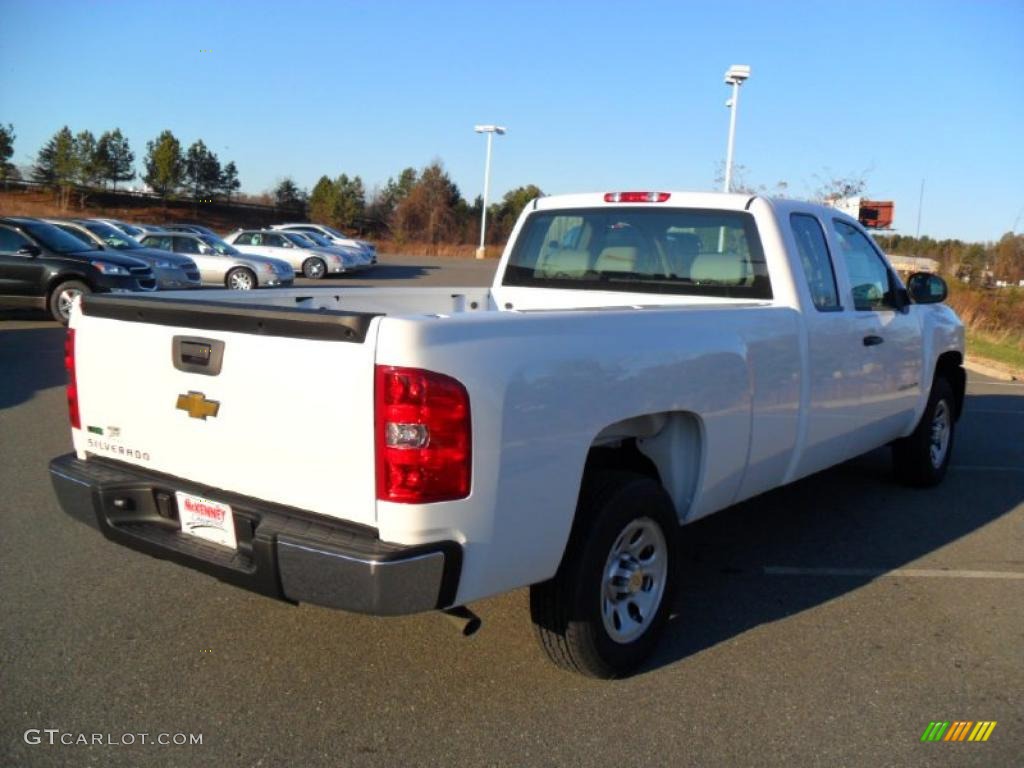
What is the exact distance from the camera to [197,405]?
3.20 meters

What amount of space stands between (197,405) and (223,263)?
2090 centimetres

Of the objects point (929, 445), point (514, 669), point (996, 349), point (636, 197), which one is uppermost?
point (636, 197)

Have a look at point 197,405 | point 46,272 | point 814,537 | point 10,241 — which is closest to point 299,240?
point 10,241

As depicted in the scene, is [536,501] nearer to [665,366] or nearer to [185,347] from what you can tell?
[665,366]

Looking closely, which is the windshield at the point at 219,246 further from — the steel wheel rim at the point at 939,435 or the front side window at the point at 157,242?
the steel wheel rim at the point at 939,435

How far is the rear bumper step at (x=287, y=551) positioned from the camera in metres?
2.74

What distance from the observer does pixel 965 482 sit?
23.2 feet

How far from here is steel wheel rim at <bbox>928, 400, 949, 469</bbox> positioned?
260 inches

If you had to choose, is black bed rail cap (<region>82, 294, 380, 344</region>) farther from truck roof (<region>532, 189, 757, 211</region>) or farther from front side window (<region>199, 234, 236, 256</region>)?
front side window (<region>199, 234, 236, 256</region>)

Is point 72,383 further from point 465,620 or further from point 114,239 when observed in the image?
point 114,239

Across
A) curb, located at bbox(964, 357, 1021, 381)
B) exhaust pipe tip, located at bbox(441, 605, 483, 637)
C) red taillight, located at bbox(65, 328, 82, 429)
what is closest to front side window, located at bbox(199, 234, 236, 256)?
curb, located at bbox(964, 357, 1021, 381)

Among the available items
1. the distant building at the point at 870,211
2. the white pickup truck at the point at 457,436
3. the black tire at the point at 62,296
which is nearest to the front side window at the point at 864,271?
the white pickup truck at the point at 457,436

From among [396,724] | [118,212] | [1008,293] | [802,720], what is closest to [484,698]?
[396,724]

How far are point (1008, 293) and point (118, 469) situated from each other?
25566 mm
